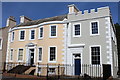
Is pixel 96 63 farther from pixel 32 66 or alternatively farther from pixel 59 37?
pixel 32 66

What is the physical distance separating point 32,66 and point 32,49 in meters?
2.92

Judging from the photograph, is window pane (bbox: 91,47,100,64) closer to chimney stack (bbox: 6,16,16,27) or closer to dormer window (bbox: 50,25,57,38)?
dormer window (bbox: 50,25,57,38)

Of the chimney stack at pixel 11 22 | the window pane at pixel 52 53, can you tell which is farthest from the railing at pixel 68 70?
the chimney stack at pixel 11 22

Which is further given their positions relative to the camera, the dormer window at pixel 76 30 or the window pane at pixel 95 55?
the dormer window at pixel 76 30

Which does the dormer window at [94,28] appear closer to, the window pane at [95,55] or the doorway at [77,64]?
the window pane at [95,55]

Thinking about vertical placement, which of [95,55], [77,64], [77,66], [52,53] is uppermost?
[52,53]

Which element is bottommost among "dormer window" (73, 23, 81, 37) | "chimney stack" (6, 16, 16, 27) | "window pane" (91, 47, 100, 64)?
"window pane" (91, 47, 100, 64)

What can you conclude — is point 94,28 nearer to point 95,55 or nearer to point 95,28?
point 95,28

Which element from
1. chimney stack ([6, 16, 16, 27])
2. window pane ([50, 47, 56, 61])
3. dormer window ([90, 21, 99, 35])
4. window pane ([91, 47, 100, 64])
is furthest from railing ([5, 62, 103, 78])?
chimney stack ([6, 16, 16, 27])

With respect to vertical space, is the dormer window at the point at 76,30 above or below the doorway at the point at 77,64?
above

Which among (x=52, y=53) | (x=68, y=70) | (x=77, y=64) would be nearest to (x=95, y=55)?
(x=77, y=64)

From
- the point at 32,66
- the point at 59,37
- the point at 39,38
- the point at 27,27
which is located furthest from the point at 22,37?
the point at 59,37

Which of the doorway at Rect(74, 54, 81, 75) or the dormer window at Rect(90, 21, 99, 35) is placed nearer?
the dormer window at Rect(90, 21, 99, 35)

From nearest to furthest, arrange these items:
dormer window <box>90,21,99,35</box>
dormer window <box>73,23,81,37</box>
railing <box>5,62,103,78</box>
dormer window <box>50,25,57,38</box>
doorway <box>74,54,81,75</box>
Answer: railing <box>5,62,103,78</box>, dormer window <box>90,21,99,35</box>, doorway <box>74,54,81,75</box>, dormer window <box>73,23,81,37</box>, dormer window <box>50,25,57,38</box>
